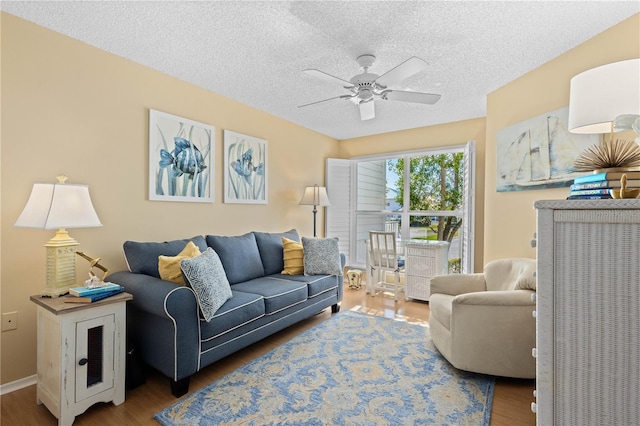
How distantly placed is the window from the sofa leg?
11.1 ft

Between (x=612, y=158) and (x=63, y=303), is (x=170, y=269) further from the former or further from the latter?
(x=612, y=158)

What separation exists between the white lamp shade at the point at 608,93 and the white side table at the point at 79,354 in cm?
275

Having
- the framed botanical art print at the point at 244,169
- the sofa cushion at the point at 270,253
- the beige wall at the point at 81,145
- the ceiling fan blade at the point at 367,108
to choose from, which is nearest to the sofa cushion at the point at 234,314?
the sofa cushion at the point at 270,253

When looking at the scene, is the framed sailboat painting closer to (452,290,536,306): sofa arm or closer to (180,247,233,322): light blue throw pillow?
(452,290,536,306): sofa arm

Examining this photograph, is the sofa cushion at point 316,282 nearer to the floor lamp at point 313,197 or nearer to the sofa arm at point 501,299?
the floor lamp at point 313,197

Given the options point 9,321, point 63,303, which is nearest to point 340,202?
point 63,303

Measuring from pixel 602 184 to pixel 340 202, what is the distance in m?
4.39

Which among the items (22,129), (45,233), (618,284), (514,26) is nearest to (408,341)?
(618,284)

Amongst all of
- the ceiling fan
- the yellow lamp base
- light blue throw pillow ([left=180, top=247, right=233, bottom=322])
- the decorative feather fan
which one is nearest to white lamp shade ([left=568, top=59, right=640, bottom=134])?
the decorative feather fan

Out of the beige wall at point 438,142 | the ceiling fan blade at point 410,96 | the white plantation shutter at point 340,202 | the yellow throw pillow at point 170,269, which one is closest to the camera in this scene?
the yellow throw pillow at point 170,269

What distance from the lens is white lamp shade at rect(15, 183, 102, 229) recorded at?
72.1 inches

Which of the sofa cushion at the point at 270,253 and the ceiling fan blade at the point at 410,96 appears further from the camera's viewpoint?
the sofa cushion at the point at 270,253

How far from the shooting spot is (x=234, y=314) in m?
2.34

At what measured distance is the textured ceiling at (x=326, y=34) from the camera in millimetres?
2018
